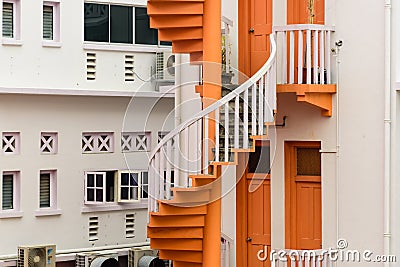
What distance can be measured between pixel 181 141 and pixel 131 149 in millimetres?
3864

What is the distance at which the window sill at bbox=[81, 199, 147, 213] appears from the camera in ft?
46.0

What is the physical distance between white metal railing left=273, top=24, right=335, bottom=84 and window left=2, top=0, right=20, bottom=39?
4296 mm

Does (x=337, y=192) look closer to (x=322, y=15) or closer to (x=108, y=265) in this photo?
(x=322, y=15)

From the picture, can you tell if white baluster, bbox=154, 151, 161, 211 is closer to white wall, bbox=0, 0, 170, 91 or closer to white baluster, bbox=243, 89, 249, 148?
white baluster, bbox=243, 89, 249, 148

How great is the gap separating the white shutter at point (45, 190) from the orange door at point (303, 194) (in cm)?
414

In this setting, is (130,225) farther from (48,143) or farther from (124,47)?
(124,47)

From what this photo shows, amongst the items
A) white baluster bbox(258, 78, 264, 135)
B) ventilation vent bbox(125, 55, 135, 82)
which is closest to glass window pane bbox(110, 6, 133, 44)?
ventilation vent bbox(125, 55, 135, 82)

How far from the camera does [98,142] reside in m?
14.2

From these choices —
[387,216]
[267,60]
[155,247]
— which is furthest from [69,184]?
[387,216]

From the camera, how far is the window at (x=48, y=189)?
1365 cm

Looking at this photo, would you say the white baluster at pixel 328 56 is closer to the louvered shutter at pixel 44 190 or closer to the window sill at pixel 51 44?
the window sill at pixel 51 44

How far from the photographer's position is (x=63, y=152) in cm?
1376

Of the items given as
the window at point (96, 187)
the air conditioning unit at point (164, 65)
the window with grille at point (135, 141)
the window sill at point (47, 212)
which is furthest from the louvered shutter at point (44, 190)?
the air conditioning unit at point (164, 65)

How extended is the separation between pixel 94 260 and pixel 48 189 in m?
1.21
